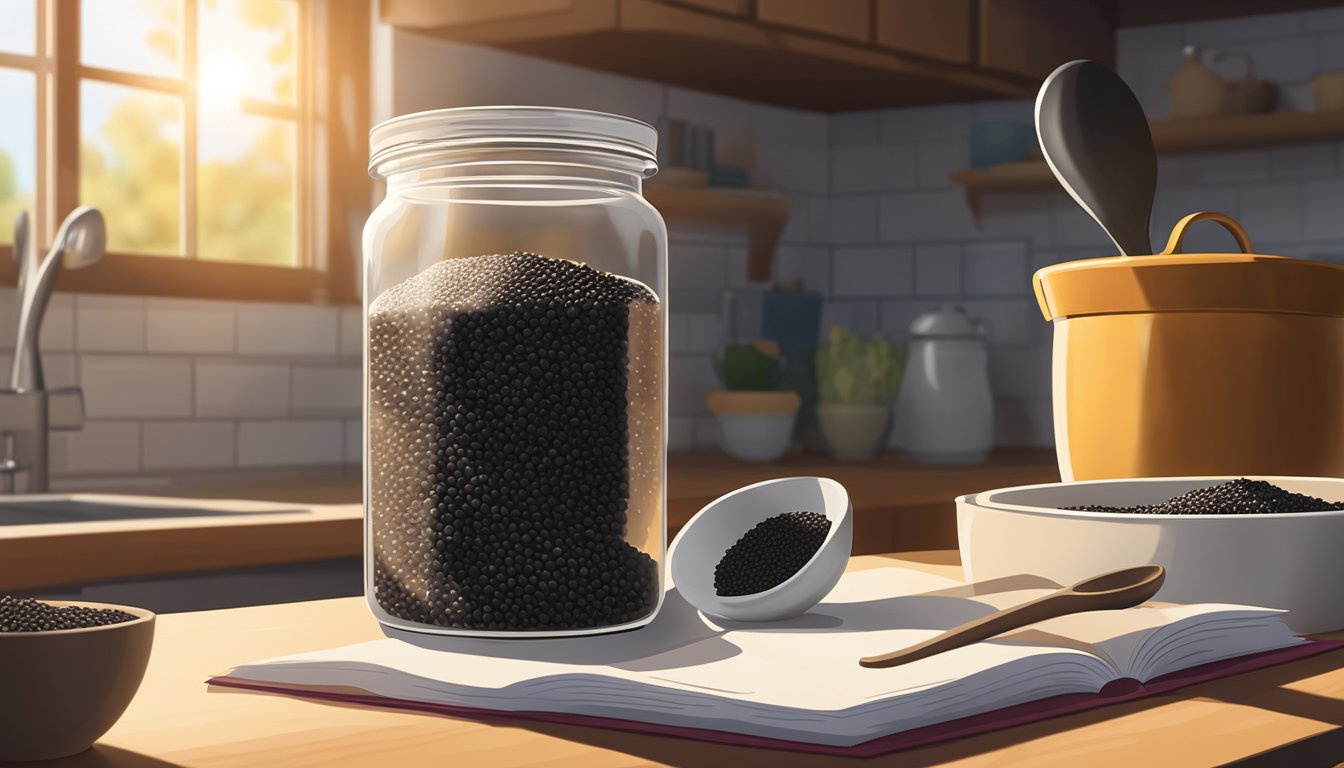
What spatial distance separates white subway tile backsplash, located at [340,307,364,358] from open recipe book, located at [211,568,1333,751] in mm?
1920

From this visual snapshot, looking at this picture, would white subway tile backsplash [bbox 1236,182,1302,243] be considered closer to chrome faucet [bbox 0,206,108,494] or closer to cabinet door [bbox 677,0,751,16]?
cabinet door [bbox 677,0,751,16]

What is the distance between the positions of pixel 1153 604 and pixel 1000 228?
2.65 metres

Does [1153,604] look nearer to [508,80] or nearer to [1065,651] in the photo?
[1065,651]

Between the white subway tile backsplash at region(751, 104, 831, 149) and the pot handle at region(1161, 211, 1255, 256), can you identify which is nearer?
the pot handle at region(1161, 211, 1255, 256)

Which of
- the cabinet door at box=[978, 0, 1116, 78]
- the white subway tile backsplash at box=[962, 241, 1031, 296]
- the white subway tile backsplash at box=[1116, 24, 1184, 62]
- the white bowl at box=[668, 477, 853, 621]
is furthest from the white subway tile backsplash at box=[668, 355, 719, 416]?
the white bowl at box=[668, 477, 853, 621]

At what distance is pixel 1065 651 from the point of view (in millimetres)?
586

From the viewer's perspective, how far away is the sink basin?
1960 mm

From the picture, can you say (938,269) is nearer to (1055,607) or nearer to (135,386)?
(135,386)

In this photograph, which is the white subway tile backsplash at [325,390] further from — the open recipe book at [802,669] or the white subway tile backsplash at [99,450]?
the open recipe book at [802,669]

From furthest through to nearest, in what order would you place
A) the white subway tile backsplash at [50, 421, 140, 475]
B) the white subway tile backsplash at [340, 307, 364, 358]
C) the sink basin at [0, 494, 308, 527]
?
the white subway tile backsplash at [340, 307, 364, 358], the white subway tile backsplash at [50, 421, 140, 475], the sink basin at [0, 494, 308, 527]

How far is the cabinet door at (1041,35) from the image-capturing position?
3025 mm

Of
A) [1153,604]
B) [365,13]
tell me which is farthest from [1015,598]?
[365,13]

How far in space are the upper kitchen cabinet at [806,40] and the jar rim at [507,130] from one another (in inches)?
70.4

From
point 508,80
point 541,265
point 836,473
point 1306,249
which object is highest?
point 508,80
